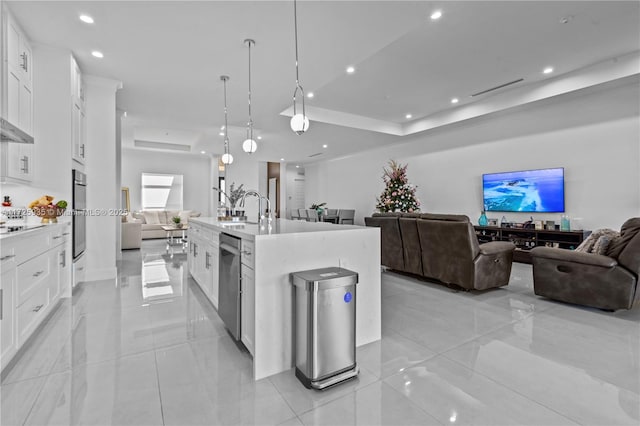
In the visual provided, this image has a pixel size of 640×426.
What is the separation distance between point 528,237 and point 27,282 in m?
6.68

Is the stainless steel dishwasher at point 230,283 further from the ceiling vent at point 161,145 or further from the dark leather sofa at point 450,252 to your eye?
the ceiling vent at point 161,145

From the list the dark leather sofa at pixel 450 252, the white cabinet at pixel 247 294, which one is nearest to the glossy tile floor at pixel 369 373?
the white cabinet at pixel 247 294

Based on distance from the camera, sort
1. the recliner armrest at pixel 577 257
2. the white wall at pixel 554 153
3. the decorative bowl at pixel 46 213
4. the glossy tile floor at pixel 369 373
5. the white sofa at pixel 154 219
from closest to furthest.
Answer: the glossy tile floor at pixel 369 373 < the recliner armrest at pixel 577 257 < the decorative bowl at pixel 46 213 < the white wall at pixel 554 153 < the white sofa at pixel 154 219

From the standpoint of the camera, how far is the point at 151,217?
9.27m

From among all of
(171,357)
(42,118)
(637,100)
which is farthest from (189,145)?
(637,100)

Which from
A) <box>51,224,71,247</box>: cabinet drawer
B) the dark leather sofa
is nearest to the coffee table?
<box>51,224,71,247</box>: cabinet drawer

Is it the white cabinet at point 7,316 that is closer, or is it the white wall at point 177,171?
the white cabinet at point 7,316

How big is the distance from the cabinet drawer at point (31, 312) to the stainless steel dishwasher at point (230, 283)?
1.29 m

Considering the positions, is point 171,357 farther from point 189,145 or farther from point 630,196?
point 189,145

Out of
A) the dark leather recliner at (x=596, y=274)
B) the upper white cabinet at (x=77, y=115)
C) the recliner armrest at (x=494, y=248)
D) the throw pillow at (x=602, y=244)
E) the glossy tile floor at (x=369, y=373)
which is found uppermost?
the upper white cabinet at (x=77, y=115)

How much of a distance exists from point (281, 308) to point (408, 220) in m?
2.66

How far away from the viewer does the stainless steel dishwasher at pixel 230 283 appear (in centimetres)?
209

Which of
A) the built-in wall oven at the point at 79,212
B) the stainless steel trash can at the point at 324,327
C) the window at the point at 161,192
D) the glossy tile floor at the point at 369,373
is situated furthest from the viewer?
the window at the point at 161,192

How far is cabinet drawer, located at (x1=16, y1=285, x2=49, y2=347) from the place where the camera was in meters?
2.03
